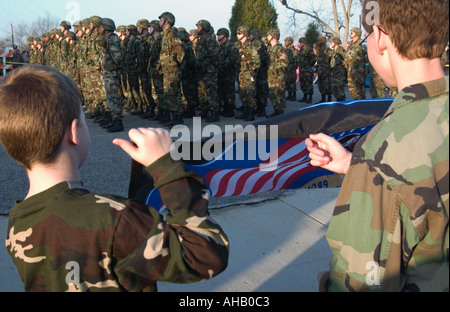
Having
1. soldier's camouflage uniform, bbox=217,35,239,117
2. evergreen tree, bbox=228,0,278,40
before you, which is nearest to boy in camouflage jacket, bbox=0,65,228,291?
soldier's camouflage uniform, bbox=217,35,239,117

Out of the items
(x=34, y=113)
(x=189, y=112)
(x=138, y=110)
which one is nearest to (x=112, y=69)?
(x=189, y=112)

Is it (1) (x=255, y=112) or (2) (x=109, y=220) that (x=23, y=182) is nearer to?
(2) (x=109, y=220)

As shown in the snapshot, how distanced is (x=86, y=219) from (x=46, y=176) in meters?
0.21

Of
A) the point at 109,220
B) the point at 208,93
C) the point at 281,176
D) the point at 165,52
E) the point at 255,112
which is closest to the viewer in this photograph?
the point at 109,220

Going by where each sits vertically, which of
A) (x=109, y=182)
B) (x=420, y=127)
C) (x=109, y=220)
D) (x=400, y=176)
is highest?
(x=420, y=127)

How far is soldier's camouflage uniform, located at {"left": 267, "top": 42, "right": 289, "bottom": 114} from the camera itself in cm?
1095

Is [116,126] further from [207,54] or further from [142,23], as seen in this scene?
[142,23]

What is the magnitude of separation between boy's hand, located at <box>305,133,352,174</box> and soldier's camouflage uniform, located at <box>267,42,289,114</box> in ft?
31.2

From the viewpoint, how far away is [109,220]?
1.20 meters

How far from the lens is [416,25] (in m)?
1.13

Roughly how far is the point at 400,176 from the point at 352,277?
0.29 metres

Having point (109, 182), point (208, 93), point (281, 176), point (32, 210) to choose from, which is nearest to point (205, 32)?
point (208, 93)

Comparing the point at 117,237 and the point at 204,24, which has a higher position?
the point at 204,24

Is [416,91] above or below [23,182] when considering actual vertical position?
above
